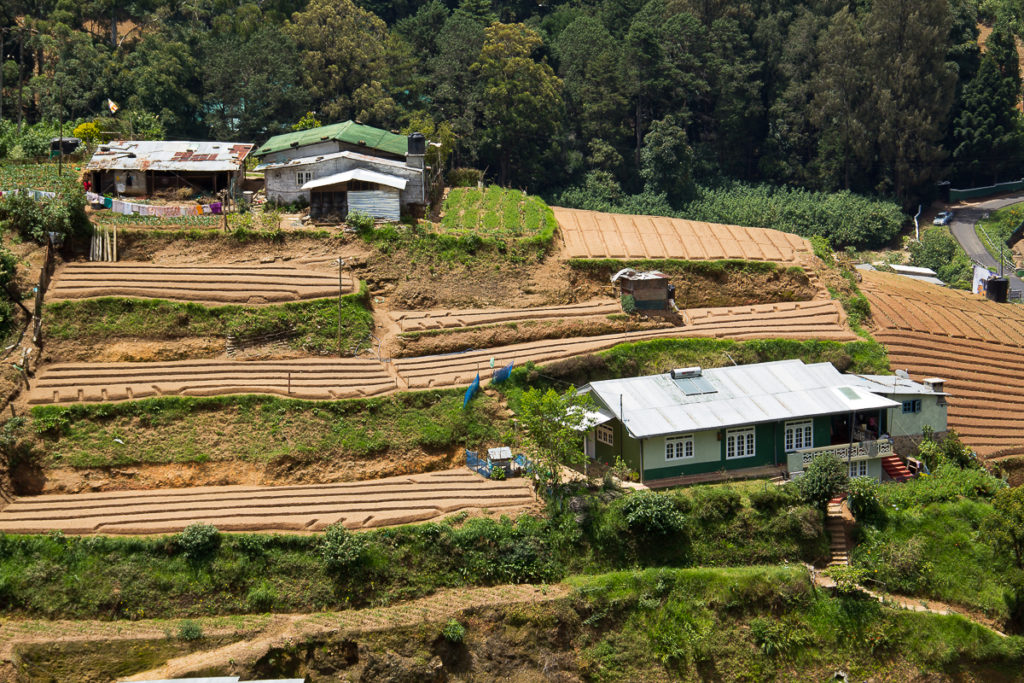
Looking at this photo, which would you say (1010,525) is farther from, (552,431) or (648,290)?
(648,290)

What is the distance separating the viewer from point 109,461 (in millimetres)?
37906

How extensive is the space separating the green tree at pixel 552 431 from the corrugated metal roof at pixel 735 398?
7.31 ft

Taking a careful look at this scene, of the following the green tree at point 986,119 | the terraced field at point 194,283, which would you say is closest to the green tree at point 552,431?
the terraced field at point 194,283

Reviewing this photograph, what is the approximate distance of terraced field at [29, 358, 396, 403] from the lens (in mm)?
39750

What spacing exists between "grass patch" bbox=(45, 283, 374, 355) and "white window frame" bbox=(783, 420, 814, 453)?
14659 millimetres

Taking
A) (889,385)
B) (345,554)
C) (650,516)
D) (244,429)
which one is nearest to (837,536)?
(650,516)

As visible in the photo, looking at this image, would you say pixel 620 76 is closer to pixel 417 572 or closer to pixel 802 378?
pixel 802 378

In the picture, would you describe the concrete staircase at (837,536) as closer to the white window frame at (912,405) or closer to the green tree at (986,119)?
the white window frame at (912,405)

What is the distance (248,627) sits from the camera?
33469mm

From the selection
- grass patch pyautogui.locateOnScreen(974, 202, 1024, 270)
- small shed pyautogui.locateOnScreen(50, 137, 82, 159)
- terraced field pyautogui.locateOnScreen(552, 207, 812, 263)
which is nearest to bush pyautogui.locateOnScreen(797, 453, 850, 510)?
terraced field pyautogui.locateOnScreen(552, 207, 812, 263)

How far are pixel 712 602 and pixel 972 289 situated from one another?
1392 inches

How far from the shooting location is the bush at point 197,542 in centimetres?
3472

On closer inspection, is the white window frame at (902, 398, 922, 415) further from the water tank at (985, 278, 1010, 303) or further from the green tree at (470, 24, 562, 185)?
the green tree at (470, 24, 562, 185)

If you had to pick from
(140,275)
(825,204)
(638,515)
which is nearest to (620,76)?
(825,204)
